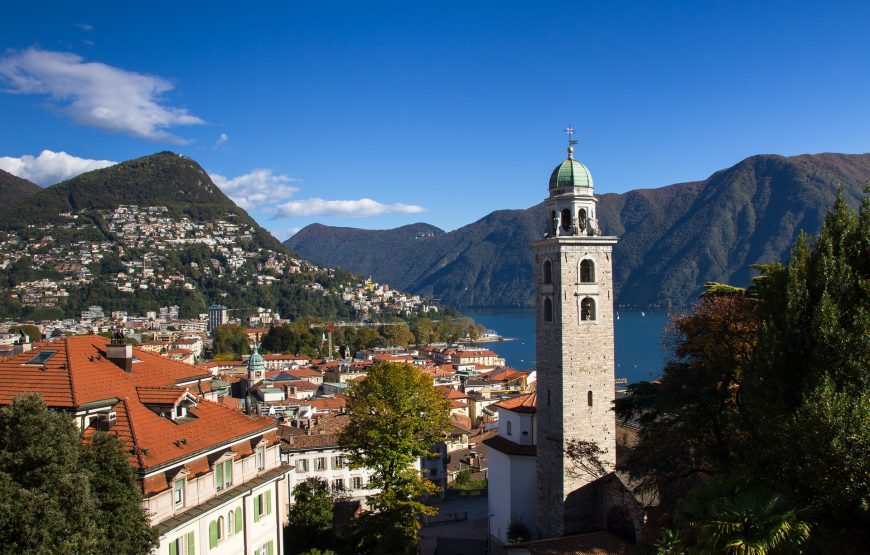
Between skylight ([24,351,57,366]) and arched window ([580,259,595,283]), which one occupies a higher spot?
arched window ([580,259,595,283])

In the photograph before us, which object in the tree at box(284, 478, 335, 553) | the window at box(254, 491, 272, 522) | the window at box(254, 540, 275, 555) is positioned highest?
the window at box(254, 491, 272, 522)

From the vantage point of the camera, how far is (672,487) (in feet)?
55.5

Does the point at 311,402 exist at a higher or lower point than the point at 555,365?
lower

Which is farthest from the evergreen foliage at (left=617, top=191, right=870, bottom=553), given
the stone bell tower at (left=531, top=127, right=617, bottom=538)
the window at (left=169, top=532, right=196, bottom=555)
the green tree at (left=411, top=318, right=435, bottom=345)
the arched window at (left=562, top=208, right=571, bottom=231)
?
the green tree at (left=411, top=318, right=435, bottom=345)

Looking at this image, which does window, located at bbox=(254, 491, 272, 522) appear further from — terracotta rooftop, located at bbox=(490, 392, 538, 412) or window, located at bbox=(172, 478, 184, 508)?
terracotta rooftop, located at bbox=(490, 392, 538, 412)

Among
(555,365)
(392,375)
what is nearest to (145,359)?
(392,375)

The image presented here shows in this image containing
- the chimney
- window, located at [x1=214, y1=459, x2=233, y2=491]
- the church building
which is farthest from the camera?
the church building

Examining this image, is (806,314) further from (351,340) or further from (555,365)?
(351,340)

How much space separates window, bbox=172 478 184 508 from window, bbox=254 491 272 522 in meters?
3.02

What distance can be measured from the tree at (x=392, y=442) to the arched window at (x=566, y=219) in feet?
23.3

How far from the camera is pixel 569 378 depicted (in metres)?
21.2

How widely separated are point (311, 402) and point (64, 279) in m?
134

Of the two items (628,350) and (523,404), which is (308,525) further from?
(628,350)

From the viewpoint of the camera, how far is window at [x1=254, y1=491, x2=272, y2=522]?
16.6 m
